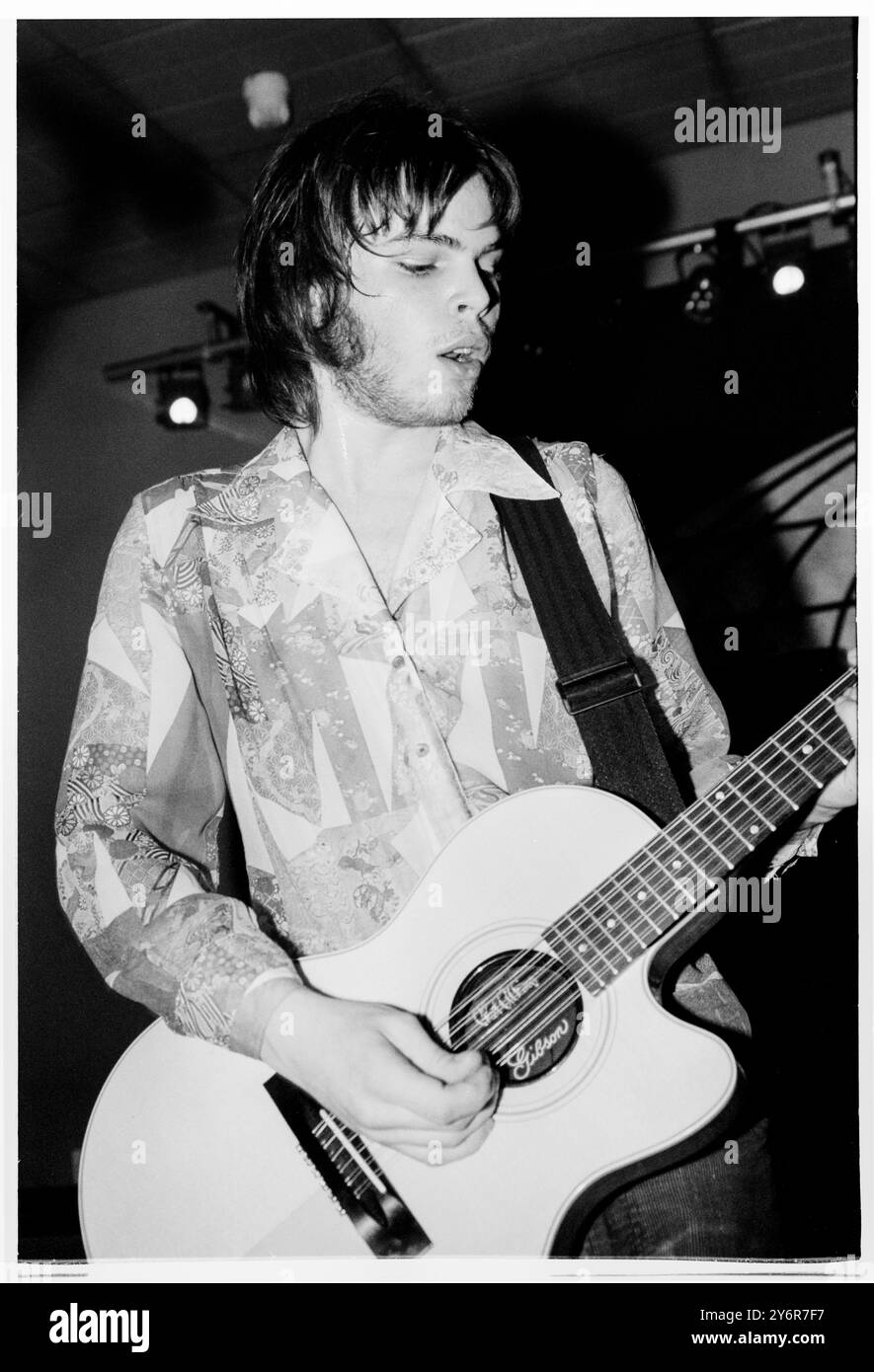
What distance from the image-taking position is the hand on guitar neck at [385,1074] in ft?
3.06

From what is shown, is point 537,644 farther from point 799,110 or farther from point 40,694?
point 799,110

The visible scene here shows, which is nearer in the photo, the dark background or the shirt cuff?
the shirt cuff

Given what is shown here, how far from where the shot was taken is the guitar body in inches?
37.5

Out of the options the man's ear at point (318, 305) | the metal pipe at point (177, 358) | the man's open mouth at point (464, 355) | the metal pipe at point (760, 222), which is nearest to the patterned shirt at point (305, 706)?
the man's open mouth at point (464, 355)

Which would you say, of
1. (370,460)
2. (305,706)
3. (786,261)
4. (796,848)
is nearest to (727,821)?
(796,848)

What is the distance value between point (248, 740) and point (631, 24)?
1.26m

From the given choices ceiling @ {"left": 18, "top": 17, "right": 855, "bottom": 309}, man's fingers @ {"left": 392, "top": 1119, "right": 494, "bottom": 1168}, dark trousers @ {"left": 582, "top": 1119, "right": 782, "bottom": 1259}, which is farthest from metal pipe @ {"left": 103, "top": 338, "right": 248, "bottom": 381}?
dark trousers @ {"left": 582, "top": 1119, "right": 782, "bottom": 1259}

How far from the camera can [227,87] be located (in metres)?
1.69

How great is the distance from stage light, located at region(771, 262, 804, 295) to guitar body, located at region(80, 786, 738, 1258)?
5.28 ft

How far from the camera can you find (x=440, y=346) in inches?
47.3

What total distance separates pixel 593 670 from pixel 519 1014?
1.24ft
